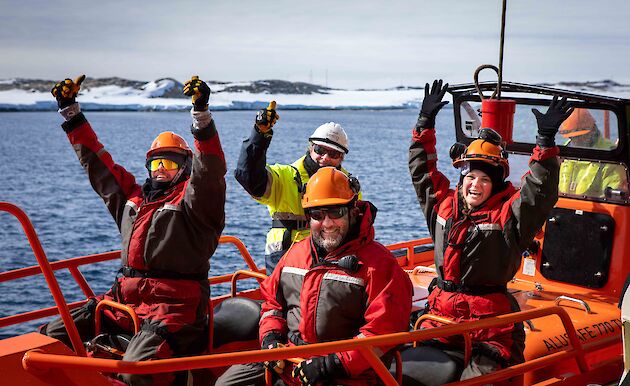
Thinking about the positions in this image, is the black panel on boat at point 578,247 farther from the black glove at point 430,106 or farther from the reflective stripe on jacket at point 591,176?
the black glove at point 430,106

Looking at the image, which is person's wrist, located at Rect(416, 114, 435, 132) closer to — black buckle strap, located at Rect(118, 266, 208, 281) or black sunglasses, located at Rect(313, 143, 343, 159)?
black sunglasses, located at Rect(313, 143, 343, 159)

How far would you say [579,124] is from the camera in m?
6.99

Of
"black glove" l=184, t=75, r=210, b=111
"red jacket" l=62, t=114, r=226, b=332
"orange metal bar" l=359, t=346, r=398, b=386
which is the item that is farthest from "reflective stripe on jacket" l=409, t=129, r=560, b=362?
"black glove" l=184, t=75, r=210, b=111

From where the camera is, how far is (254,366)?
4.59m

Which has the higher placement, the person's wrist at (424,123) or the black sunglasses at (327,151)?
the person's wrist at (424,123)

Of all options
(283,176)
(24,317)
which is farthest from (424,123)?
(24,317)

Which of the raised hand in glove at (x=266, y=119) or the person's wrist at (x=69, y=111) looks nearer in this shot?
the person's wrist at (x=69, y=111)

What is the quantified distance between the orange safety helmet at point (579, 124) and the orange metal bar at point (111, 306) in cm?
420

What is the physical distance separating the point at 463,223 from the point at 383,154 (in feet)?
145

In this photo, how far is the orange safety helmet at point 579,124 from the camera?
6891 mm

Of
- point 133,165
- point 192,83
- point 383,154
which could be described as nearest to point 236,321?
point 192,83

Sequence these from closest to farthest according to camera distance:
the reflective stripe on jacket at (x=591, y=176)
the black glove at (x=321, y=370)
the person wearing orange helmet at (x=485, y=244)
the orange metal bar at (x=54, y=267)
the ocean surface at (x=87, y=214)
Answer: the black glove at (x=321, y=370), the person wearing orange helmet at (x=485, y=244), the orange metal bar at (x=54, y=267), the reflective stripe on jacket at (x=591, y=176), the ocean surface at (x=87, y=214)

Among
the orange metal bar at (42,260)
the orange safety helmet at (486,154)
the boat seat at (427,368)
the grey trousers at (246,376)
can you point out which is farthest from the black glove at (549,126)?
the orange metal bar at (42,260)

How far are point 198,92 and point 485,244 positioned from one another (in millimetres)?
Answer: 2052
